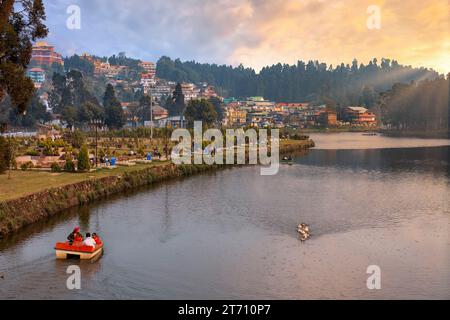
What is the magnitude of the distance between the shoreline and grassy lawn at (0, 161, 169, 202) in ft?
2.43

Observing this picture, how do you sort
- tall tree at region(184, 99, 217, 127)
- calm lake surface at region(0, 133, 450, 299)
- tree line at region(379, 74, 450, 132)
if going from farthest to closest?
tree line at region(379, 74, 450, 132)
tall tree at region(184, 99, 217, 127)
calm lake surface at region(0, 133, 450, 299)

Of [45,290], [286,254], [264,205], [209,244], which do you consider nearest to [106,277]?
[45,290]

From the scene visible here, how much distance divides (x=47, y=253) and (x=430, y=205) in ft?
112

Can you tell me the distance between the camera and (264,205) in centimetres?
4750

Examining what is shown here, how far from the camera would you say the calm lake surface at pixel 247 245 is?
26.2 m

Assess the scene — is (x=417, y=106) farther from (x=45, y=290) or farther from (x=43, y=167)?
(x=45, y=290)

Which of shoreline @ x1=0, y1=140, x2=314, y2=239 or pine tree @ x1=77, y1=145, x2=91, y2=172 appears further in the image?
pine tree @ x1=77, y1=145, x2=91, y2=172

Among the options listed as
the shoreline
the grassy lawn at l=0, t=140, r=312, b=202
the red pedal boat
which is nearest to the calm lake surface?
the red pedal boat

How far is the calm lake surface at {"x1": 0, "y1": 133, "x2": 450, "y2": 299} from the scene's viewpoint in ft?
86.1

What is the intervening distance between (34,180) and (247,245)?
23086 millimetres

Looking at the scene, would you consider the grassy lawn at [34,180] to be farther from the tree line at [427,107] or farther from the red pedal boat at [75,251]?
the tree line at [427,107]

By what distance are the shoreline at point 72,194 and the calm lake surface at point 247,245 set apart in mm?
1053

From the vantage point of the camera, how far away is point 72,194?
45.0 m

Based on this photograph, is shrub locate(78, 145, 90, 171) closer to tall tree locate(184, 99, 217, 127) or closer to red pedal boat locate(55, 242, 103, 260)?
red pedal boat locate(55, 242, 103, 260)
